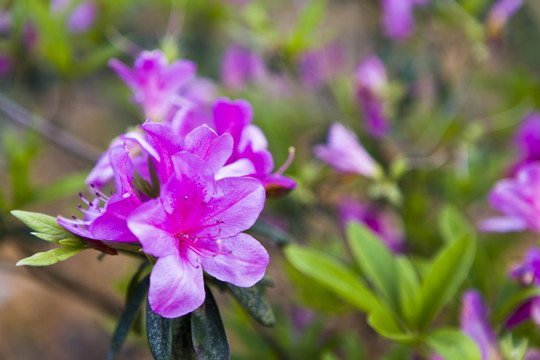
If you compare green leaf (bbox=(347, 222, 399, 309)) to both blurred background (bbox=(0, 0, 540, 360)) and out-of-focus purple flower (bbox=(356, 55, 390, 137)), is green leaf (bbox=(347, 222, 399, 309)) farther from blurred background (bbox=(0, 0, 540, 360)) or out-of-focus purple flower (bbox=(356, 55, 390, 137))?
out-of-focus purple flower (bbox=(356, 55, 390, 137))

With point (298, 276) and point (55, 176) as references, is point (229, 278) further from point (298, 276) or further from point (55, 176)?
point (55, 176)

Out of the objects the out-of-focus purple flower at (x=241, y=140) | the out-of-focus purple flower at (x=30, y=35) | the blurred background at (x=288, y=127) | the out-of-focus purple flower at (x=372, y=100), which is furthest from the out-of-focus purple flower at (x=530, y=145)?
the out-of-focus purple flower at (x=30, y=35)

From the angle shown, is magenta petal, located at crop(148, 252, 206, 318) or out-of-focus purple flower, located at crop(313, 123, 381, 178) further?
out-of-focus purple flower, located at crop(313, 123, 381, 178)

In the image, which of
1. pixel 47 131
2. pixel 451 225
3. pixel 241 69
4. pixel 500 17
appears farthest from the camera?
pixel 241 69

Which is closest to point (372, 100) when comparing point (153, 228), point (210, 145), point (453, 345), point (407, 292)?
point (407, 292)

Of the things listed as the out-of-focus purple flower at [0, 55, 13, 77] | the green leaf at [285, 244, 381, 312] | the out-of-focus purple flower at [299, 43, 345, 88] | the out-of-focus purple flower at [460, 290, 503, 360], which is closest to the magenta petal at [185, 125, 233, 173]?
the green leaf at [285, 244, 381, 312]

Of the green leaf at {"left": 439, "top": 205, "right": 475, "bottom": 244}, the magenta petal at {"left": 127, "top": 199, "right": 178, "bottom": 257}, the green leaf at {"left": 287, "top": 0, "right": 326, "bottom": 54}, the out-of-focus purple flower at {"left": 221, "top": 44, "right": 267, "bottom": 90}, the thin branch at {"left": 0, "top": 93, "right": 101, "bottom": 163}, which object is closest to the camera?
the magenta petal at {"left": 127, "top": 199, "right": 178, "bottom": 257}

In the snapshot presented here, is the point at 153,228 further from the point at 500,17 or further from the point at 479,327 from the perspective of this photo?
Answer: the point at 500,17

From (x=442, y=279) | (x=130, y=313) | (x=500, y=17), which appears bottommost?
(x=130, y=313)

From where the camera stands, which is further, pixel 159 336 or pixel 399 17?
pixel 399 17
